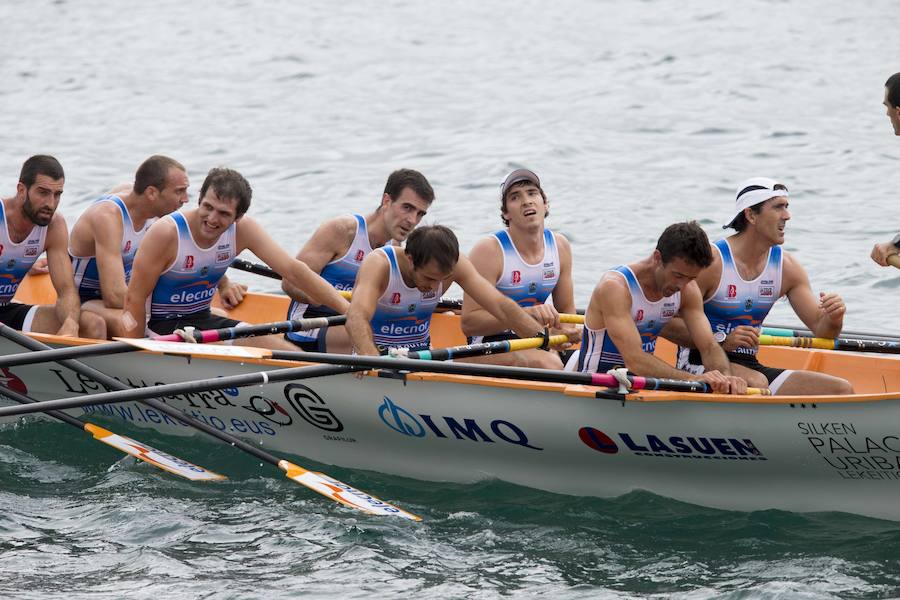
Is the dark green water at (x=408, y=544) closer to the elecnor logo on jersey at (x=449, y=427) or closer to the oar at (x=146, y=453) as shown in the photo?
the oar at (x=146, y=453)

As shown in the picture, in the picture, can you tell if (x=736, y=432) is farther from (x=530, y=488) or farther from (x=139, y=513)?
(x=139, y=513)

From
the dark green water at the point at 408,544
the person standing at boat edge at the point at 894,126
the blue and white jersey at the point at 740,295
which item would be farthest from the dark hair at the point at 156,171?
the person standing at boat edge at the point at 894,126

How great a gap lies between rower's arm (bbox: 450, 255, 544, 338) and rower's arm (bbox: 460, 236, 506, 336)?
21cm

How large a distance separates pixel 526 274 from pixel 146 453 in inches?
107

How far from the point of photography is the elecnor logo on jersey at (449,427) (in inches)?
315

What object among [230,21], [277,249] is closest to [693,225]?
[277,249]

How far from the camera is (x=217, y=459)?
348 inches

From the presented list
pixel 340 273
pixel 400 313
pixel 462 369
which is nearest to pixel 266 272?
pixel 340 273

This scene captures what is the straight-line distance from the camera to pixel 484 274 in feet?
28.5

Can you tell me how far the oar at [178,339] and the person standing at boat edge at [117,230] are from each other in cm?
83

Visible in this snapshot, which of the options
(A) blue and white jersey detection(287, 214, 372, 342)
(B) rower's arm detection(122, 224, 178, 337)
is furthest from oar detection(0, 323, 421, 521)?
(A) blue and white jersey detection(287, 214, 372, 342)

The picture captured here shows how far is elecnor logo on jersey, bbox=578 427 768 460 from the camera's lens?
7.49 meters

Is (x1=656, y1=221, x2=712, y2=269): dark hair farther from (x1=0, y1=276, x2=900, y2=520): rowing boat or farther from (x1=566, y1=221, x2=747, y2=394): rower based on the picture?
(x1=0, y1=276, x2=900, y2=520): rowing boat

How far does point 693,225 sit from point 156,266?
3574 mm
